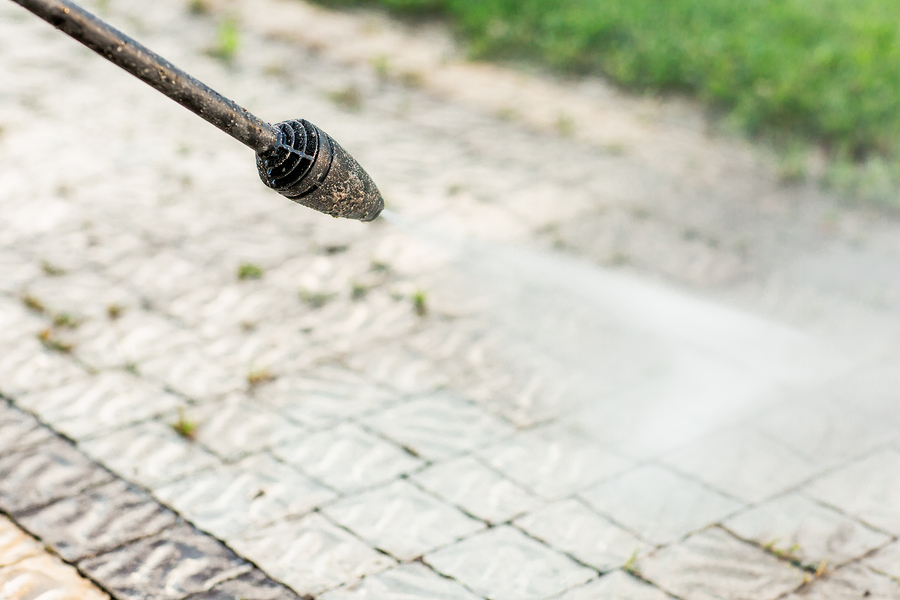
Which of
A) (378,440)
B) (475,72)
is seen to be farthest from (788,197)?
(378,440)

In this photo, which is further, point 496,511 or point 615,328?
point 615,328

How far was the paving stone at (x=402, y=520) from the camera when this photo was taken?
3158 mm

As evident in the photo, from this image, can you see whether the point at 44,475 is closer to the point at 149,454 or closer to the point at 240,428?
the point at 149,454

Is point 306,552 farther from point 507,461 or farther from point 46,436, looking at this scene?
point 46,436

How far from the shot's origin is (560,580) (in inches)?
120

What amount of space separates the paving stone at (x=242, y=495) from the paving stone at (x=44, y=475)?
0.30m

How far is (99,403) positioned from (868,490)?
334cm

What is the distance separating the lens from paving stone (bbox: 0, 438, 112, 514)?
317 centimetres

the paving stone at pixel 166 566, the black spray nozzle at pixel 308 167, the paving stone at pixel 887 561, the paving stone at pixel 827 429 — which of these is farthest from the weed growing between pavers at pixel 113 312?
the paving stone at pixel 887 561

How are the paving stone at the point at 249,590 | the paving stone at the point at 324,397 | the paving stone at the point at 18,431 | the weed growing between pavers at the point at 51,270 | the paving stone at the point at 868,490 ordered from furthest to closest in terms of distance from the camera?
the weed growing between pavers at the point at 51,270 < the paving stone at the point at 324,397 < the paving stone at the point at 868,490 < the paving stone at the point at 18,431 < the paving stone at the point at 249,590

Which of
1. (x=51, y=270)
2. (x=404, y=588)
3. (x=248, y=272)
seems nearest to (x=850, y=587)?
(x=404, y=588)

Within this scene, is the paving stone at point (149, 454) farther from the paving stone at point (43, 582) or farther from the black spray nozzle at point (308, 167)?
the black spray nozzle at point (308, 167)

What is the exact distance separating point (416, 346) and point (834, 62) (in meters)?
5.47

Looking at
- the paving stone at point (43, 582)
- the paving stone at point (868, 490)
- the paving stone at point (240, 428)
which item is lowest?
the paving stone at point (43, 582)
